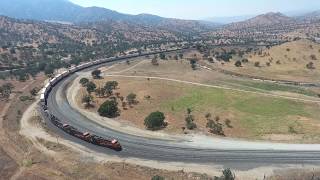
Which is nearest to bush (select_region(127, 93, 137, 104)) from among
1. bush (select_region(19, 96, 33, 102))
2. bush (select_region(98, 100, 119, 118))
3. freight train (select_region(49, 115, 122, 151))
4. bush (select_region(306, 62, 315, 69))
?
bush (select_region(98, 100, 119, 118))

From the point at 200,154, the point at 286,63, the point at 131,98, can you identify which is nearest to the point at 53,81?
the point at 131,98

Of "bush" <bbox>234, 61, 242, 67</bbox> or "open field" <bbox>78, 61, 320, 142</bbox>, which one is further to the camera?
"bush" <bbox>234, 61, 242, 67</bbox>

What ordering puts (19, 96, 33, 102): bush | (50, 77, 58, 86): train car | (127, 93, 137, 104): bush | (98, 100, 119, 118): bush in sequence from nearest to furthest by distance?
(98, 100, 119, 118): bush, (127, 93, 137, 104): bush, (19, 96, 33, 102): bush, (50, 77, 58, 86): train car

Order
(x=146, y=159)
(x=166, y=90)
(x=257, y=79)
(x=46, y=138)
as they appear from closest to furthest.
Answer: (x=146, y=159)
(x=46, y=138)
(x=166, y=90)
(x=257, y=79)

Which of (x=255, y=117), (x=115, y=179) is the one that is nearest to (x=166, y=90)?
(x=255, y=117)

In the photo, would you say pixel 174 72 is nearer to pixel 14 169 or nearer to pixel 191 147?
pixel 191 147

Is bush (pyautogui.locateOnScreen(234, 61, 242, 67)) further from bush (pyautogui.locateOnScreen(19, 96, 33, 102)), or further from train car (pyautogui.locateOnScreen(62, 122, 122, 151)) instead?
train car (pyautogui.locateOnScreen(62, 122, 122, 151))
